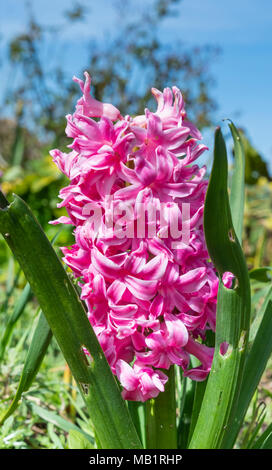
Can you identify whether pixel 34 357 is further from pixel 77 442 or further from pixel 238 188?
pixel 238 188

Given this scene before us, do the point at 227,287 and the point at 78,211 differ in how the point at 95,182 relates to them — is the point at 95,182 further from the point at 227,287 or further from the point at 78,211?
the point at 227,287

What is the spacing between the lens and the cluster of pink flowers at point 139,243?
71cm

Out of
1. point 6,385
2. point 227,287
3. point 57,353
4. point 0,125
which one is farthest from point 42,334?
point 0,125

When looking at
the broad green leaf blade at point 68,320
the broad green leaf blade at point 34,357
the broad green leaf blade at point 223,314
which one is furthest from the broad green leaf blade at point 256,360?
the broad green leaf blade at point 34,357

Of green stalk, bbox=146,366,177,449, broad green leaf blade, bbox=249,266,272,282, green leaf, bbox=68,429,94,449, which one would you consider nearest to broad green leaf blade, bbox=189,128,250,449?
green stalk, bbox=146,366,177,449

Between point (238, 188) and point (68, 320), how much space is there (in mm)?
491

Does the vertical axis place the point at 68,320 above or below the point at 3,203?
below

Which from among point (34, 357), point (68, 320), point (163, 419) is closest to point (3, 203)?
point (68, 320)

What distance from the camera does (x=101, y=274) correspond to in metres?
0.72

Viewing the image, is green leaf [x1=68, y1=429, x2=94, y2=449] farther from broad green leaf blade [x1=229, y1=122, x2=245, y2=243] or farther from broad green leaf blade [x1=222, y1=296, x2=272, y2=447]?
broad green leaf blade [x1=229, y1=122, x2=245, y2=243]

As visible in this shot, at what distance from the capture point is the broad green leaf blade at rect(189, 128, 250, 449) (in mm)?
630

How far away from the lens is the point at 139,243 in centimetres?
72

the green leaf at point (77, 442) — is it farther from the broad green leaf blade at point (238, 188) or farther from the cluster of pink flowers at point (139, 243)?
the broad green leaf blade at point (238, 188)

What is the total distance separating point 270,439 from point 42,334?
0.46 meters
